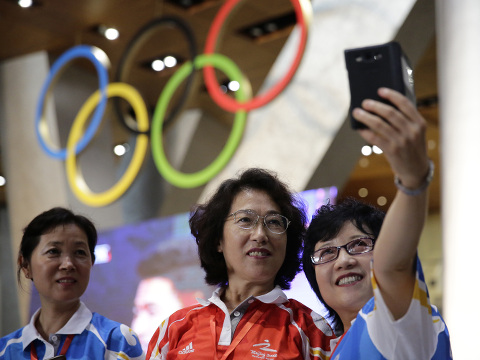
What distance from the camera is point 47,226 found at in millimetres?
2877

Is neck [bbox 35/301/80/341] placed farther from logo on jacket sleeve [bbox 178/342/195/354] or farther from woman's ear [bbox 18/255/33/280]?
logo on jacket sleeve [bbox 178/342/195/354]

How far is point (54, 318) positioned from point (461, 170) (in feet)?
8.84

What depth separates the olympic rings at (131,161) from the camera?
7.25 meters

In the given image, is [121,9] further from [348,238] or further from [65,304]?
[348,238]

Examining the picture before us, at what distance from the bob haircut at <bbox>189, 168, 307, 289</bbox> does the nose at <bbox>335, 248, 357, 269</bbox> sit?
39cm

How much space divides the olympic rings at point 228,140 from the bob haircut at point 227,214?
3.94m

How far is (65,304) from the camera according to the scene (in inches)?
110

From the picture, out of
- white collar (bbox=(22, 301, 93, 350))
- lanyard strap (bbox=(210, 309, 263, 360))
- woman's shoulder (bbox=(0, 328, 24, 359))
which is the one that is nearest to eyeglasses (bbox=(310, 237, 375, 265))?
lanyard strap (bbox=(210, 309, 263, 360))

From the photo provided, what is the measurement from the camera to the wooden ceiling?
7.48m

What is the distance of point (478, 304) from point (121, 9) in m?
5.26

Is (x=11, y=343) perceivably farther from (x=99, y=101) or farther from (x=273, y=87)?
(x=99, y=101)

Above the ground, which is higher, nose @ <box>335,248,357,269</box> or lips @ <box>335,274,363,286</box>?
nose @ <box>335,248,357,269</box>

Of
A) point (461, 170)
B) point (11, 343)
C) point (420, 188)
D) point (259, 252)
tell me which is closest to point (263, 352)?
point (259, 252)

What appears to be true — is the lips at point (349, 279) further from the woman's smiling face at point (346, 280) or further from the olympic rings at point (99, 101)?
the olympic rings at point (99, 101)
